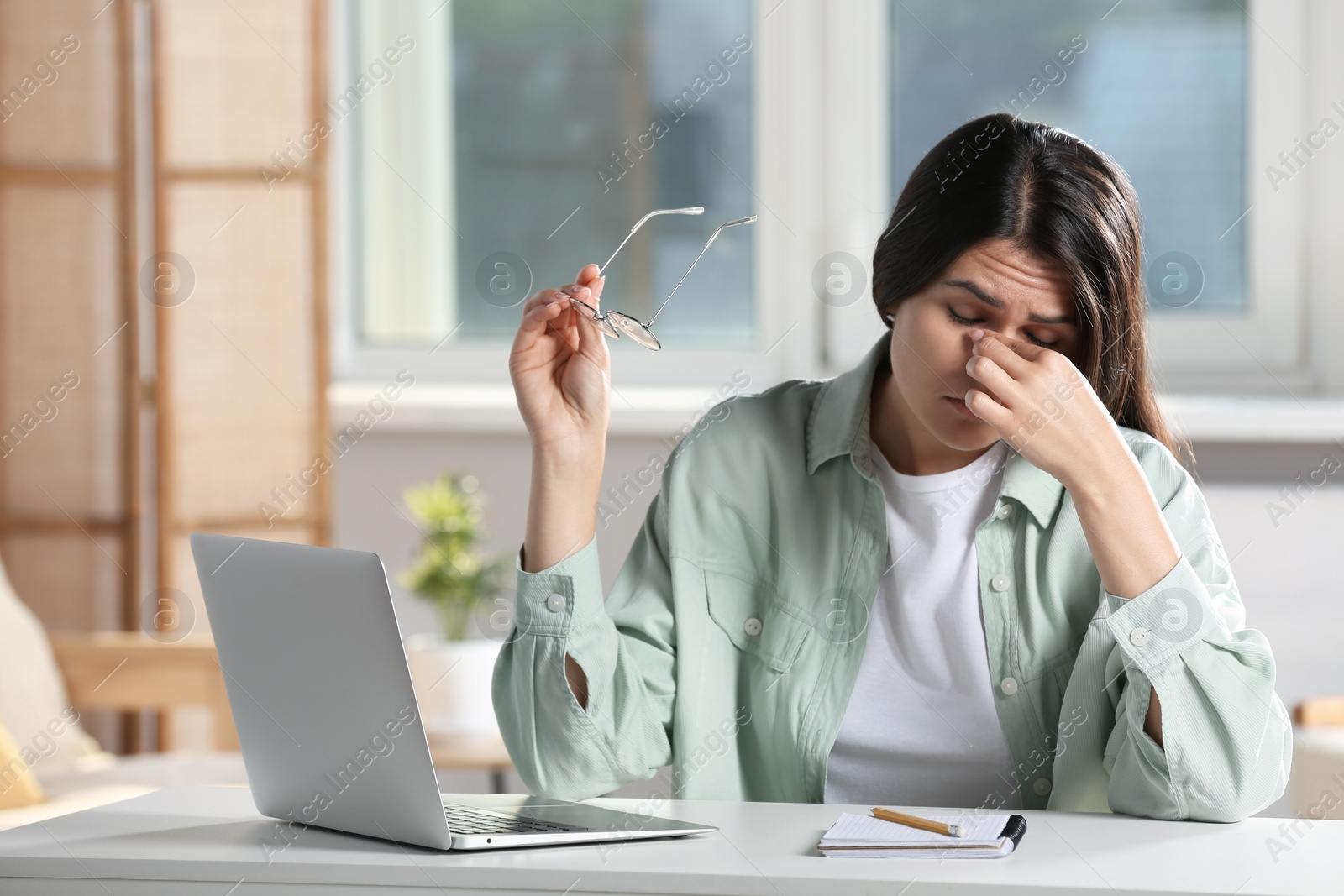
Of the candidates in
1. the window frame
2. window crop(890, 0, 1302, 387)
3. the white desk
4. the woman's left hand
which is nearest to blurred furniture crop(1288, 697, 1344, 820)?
the window frame

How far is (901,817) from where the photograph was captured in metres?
0.95

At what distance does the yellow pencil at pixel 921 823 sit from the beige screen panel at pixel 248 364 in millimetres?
1888

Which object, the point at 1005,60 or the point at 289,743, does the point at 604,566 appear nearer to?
the point at 1005,60

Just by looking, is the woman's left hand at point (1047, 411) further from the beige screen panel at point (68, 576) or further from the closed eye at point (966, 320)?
the beige screen panel at point (68, 576)

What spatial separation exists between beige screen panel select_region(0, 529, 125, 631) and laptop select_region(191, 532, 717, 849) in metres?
1.82

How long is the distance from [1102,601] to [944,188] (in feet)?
1.30

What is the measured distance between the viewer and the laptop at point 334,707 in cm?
86

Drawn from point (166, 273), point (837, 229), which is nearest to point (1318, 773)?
point (837, 229)

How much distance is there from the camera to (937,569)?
4.18ft

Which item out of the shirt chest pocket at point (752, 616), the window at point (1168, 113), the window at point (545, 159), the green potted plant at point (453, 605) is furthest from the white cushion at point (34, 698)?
the window at point (1168, 113)

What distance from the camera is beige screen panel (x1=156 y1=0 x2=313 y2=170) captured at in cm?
259

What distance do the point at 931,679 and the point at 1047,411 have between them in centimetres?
31

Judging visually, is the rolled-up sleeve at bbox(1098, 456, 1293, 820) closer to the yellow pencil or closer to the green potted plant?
the yellow pencil

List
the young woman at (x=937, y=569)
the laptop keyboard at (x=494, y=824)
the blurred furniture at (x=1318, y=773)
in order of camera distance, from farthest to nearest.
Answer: the blurred furniture at (x=1318, y=773) < the young woman at (x=937, y=569) < the laptop keyboard at (x=494, y=824)
